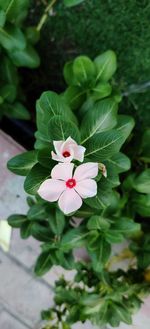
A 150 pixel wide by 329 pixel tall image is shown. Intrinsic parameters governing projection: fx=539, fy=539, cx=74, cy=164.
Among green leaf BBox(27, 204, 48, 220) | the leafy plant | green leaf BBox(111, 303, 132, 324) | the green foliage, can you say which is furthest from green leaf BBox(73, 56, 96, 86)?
green leaf BBox(111, 303, 132, 324)

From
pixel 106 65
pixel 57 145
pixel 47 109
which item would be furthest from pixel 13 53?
pixel 57 145

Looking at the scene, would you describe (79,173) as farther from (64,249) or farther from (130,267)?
(130,267)

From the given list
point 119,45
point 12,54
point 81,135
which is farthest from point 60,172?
point 119,45

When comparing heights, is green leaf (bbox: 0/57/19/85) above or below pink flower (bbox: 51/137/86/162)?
below

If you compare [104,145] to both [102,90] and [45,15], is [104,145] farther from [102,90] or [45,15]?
[45,15]

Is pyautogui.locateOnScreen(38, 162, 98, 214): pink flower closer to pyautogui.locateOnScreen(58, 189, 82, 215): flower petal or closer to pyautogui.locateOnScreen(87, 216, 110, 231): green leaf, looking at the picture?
pyautogui.locateOnScreen(58, 189, 82, 215): flower petal

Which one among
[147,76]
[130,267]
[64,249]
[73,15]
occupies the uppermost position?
[73,15]

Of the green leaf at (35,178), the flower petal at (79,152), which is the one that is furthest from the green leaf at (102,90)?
the flower petal at (79,152)
